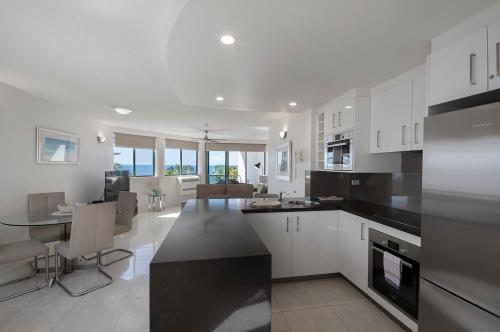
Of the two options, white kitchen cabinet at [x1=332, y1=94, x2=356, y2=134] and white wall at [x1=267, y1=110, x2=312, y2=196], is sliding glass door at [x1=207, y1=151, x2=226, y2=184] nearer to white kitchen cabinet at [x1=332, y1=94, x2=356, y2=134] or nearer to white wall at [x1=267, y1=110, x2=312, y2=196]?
white wall at [x1=267, y1=110, x2=312, y2=196]

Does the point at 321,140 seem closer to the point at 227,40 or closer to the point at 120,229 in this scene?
the point at 227,40

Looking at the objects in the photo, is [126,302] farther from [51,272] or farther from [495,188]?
[495,188]

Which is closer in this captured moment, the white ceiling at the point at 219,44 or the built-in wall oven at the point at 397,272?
the white ceiling at the point at 219,44

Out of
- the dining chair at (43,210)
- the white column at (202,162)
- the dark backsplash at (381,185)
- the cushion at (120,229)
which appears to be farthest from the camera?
the white column at (202,162)

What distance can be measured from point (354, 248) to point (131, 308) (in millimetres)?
2297

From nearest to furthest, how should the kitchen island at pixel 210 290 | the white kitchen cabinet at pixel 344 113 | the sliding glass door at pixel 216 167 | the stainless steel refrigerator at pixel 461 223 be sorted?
1. the kitchen island at pixel 210 290
2. the stainless steel refrigerator at pixel 461 223
3. the white kitchen cabinet at pixel 344 113
4. the sliding glass door at pixel 216 167

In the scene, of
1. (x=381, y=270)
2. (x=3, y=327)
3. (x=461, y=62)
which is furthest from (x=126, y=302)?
(x=461, y=62)

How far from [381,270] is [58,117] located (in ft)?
17.6

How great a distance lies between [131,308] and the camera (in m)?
2.19

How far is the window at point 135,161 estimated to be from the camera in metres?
6.57

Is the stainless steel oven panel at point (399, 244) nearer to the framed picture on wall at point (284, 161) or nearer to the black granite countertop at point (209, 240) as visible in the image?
the black granite countertop at point (209, 240)

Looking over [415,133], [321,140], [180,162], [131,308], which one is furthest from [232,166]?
[415,133]

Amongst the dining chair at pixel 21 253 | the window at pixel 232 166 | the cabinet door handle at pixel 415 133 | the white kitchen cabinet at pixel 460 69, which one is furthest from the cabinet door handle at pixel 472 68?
the window at pixel 232 166

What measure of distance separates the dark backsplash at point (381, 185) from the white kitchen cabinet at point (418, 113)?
0.40m
